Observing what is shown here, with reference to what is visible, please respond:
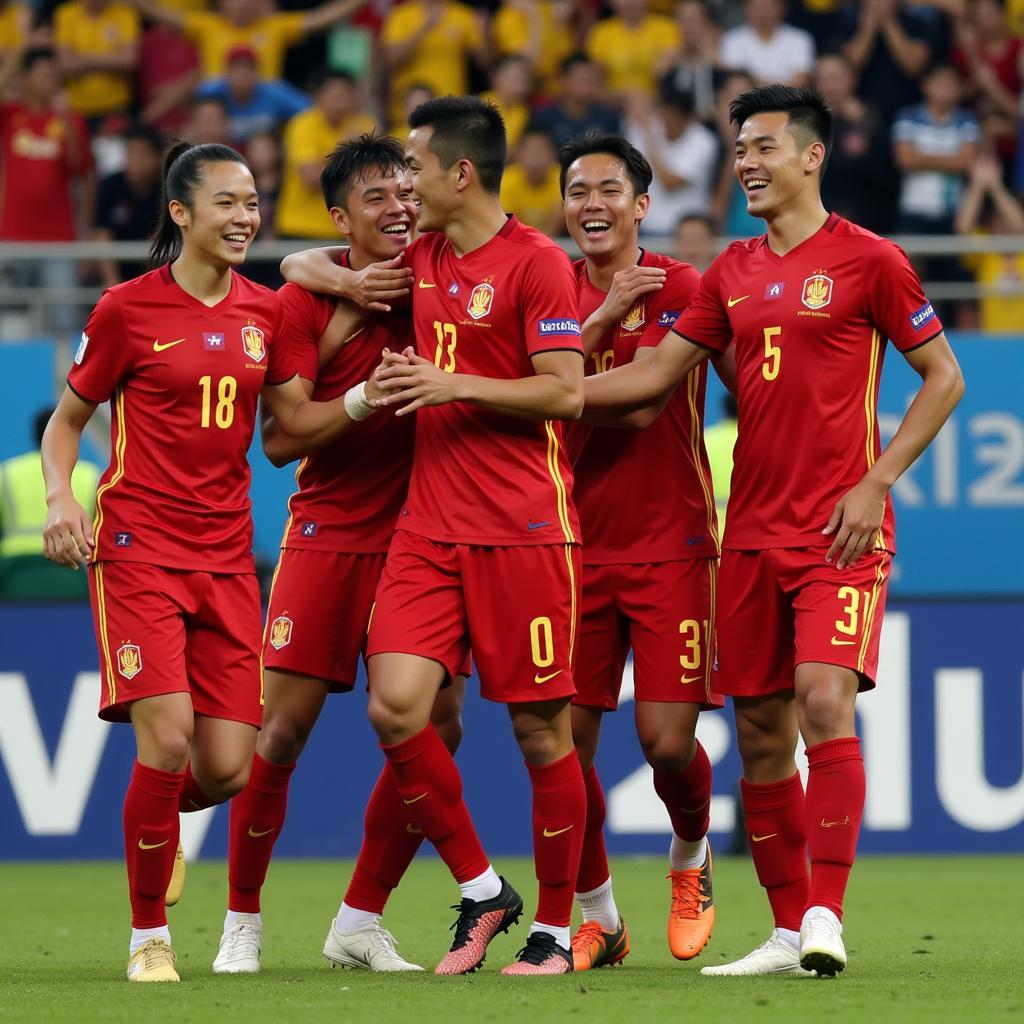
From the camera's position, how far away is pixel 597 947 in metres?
6.85

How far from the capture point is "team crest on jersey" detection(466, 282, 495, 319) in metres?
6.35

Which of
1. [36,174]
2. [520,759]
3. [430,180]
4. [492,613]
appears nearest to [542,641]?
[492,613]

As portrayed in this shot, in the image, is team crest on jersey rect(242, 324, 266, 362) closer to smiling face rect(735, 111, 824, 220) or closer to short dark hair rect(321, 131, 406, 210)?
short dark hair rect(321, 131, 406, 210)

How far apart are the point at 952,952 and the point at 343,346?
3.02 m

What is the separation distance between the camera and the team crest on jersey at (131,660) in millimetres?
6266

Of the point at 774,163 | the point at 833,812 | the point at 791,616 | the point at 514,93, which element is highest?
the point at 514,93

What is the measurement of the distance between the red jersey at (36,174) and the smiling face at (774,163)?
8988 millimetres

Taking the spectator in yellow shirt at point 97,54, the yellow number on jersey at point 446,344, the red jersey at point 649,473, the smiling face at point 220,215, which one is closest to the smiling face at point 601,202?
the red jersey at point 649,473

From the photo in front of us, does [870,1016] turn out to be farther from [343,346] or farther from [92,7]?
[92,7]

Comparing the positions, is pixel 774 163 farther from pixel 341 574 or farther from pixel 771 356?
pixel 341 574

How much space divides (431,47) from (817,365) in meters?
9.45

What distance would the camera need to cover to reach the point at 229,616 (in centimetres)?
650

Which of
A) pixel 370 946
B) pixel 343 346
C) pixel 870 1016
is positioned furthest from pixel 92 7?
pixel 870 1016

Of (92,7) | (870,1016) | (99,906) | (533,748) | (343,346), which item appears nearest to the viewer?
(870,1016)
